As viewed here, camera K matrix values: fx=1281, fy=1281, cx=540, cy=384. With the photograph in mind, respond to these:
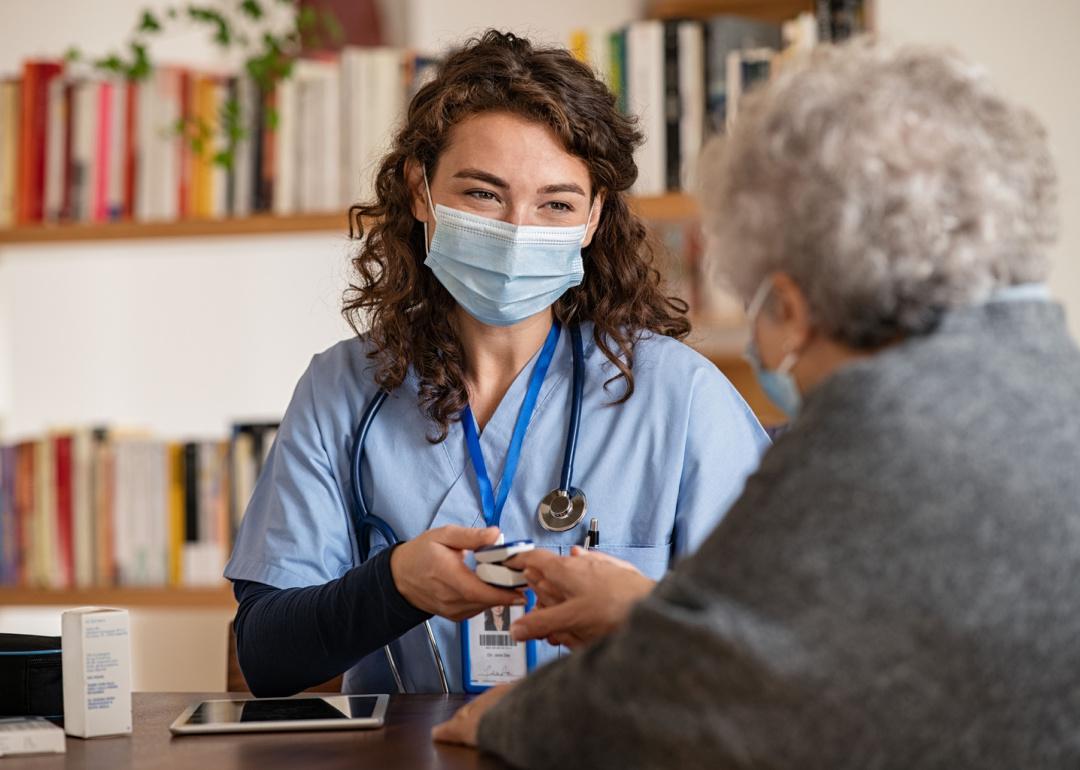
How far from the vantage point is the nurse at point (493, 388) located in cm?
155

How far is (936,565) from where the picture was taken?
0.76 meters

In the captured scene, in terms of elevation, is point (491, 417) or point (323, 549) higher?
point (491, 417)

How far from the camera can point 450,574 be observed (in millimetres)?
1239

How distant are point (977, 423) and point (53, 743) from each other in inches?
32.6

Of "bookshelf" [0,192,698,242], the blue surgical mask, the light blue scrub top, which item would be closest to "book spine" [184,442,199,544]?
"bookshelf" [0,192,698,242]

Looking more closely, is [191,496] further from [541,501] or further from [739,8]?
[739,8]

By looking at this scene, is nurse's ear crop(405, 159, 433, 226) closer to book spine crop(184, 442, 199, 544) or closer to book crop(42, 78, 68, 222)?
book spine crop(184, 442, 199, 544)

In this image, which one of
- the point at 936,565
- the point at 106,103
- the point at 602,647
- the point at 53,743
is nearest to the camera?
the point at 936,565

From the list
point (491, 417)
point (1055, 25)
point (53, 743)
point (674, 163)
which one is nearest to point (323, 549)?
point (491, 417)

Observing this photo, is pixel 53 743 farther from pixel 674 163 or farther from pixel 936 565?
pixel 674 163

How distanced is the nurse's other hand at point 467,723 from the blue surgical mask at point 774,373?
0.33 metres

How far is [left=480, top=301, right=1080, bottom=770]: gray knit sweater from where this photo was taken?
30.0 inches

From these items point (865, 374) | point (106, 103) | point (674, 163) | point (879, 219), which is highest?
point (106, 103)

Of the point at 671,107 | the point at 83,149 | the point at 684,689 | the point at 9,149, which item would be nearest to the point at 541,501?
the point at 684,689
